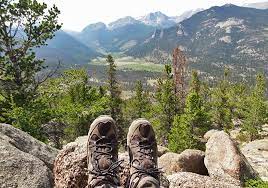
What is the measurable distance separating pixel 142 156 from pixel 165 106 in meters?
45.2

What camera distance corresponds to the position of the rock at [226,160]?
16.8 metres

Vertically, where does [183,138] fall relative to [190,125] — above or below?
below

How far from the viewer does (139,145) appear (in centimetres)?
690

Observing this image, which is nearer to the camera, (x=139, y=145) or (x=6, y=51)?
(x=139, y=145)

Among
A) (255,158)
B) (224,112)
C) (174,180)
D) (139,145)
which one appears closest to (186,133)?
(255,158)

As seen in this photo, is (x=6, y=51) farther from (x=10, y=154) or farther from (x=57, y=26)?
(x=10, y=154)

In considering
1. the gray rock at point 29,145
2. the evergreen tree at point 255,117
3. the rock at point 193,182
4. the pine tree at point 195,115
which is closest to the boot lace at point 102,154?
the rock at point 193,182

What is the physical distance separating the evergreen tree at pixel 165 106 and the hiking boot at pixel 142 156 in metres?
43.5

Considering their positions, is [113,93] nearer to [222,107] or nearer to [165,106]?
[165,106]

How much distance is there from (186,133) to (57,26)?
20675mm

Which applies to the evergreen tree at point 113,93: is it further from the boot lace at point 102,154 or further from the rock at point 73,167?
the boot lace at point 102,154

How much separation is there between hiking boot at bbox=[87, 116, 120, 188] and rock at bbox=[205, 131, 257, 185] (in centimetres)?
1025

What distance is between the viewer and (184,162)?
20.0m

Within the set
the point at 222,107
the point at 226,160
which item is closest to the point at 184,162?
the point at 226,160
